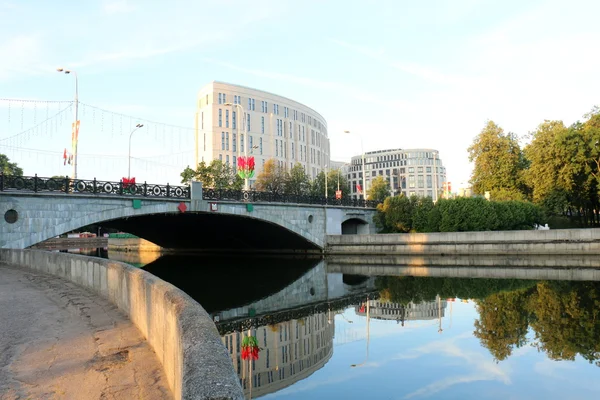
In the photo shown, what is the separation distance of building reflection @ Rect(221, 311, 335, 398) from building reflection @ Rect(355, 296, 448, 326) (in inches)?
68.5

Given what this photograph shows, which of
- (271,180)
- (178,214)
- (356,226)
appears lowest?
(356,226)

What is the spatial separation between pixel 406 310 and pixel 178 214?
2241 cm

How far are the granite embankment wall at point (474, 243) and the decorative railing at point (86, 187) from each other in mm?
15212

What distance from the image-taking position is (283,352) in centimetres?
1106

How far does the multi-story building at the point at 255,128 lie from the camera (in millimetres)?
94875

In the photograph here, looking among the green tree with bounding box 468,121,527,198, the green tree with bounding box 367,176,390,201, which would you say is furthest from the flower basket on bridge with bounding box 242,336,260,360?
the green tree with bounding box 367,176,390,201

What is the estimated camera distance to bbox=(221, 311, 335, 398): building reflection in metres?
9.13

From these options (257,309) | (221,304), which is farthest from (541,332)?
(221,304)

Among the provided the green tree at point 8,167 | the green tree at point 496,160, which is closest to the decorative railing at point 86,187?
the green tree at point 496,160

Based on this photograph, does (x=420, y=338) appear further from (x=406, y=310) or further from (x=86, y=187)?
(x=86, y=187)

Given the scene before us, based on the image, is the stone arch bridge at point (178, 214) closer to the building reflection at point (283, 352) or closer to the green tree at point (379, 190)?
the building reflection at point (283, 352)

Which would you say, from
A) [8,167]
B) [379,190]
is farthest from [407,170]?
[8,167]

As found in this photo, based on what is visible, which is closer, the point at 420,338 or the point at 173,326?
the point at 173,326

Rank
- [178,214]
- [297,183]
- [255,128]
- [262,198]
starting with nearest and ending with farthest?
1. [178,214]
2. [262,198]
3. [297,183]
4. [255,128]
